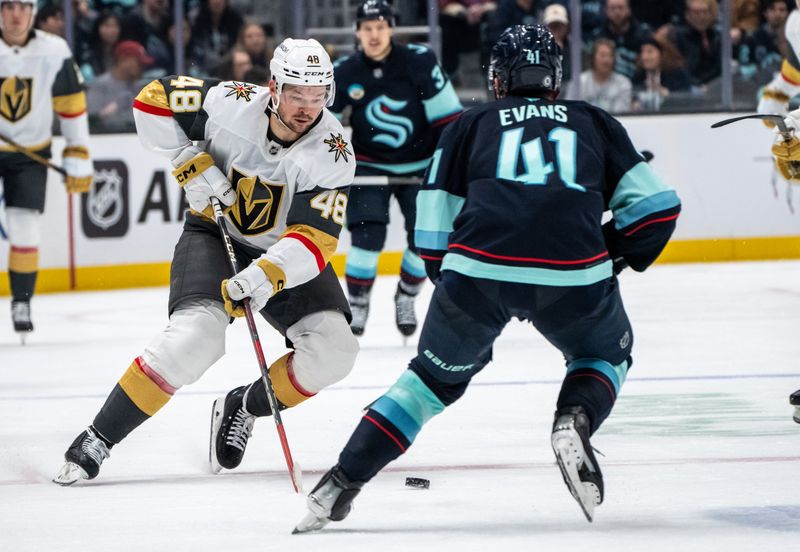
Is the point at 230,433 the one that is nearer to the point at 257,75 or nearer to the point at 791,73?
the point at 791,73

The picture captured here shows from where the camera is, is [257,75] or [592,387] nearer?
[592,387]

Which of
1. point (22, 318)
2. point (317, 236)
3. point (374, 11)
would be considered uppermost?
point (374, 11)

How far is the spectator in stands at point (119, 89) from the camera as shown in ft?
26.3

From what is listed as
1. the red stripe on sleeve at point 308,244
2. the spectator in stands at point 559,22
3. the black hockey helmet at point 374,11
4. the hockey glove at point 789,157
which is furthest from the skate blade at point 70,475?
the spectator in stands at point 559,22

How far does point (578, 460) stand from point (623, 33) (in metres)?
6.27

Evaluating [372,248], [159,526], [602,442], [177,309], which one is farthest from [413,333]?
[159,526]

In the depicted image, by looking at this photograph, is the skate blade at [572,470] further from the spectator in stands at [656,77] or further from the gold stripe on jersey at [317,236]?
the spectator in stands at [656,77]

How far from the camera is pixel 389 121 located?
19.3 ft

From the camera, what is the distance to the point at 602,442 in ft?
12.5

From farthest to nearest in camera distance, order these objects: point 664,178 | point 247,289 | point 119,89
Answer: point 664,178
point 119,89
point 247,289

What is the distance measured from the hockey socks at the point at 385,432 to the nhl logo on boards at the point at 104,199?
5.26 meters

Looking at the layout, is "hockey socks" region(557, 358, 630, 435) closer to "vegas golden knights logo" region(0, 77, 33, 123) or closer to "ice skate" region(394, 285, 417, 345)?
"ice skate" region(394, 285, 417, 345)

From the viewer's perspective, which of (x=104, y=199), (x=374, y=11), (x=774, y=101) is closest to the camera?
(x=774, y=101)

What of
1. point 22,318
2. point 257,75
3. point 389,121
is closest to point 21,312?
point 22,318
